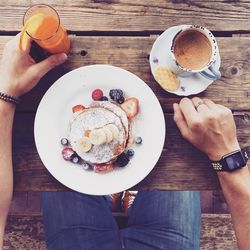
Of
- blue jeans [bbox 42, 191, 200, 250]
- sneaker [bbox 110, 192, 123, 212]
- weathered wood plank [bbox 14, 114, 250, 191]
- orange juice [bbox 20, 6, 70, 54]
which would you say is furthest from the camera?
sneaker [bbox 110, 192, 123, 212]

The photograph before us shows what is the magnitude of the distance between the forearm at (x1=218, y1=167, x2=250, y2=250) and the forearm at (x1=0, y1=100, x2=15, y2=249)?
642mm

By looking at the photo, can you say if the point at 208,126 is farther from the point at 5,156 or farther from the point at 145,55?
the point at 5,156

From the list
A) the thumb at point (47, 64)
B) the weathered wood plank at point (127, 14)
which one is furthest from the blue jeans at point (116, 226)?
the weathered wood plank at point (127, 14)

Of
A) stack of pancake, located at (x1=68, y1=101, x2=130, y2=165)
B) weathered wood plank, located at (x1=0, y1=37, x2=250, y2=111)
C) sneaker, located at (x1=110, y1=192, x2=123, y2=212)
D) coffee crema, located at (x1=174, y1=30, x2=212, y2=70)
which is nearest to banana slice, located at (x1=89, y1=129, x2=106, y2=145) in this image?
stack of pancake, located at (x1=68, y1=101, x2=130, y2=165)

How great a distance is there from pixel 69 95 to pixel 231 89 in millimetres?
508

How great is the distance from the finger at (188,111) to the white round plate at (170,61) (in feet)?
0.08

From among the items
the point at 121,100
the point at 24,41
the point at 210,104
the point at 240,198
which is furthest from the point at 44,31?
the point at 240,198

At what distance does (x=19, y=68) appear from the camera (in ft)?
4.07

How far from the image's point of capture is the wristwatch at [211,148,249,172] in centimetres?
124

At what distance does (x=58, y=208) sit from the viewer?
1569 millimetres

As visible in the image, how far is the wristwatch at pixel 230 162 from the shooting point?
4.08ft

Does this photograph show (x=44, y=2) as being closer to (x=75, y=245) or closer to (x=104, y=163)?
(x=104, y=163)

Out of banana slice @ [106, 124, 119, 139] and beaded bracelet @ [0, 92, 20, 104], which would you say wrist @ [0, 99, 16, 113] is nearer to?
beaded bracelet @ [0, 92, 20, 104]

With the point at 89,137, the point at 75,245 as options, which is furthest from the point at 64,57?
the point at 75,245
